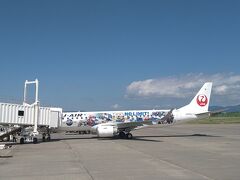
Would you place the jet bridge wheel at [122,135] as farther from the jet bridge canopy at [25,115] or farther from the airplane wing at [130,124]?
the jet bridge canopy at [25,115]

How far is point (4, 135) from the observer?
31859 mm

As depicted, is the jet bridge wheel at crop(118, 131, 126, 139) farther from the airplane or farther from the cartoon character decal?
the cartoon character decal

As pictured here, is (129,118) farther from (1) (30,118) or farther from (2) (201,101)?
Answer: (1) (30,118)

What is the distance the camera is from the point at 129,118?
39250 mm

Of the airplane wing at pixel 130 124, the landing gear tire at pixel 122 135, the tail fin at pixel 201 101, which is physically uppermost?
the tail fin at pixel 201 101

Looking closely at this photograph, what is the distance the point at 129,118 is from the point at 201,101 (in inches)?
343

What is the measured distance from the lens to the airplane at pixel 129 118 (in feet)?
119

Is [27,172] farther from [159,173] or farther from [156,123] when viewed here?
[156,123]

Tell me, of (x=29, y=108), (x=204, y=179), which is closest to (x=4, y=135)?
(x=29, y=108)

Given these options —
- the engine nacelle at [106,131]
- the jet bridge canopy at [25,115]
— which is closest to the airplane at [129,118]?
the engine nacelle at [106,131]

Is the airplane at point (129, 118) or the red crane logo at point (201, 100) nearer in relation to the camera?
the airplane at point (129, 118)

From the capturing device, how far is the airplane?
1426 inches

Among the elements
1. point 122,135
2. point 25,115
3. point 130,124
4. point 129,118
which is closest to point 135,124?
point 130,124

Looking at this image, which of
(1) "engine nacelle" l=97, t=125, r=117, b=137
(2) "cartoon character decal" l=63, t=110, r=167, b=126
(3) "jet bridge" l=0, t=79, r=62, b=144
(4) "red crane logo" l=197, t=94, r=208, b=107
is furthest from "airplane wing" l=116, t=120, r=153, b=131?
(4) "red crane logo" l=197, t=94, r=208, b=107
